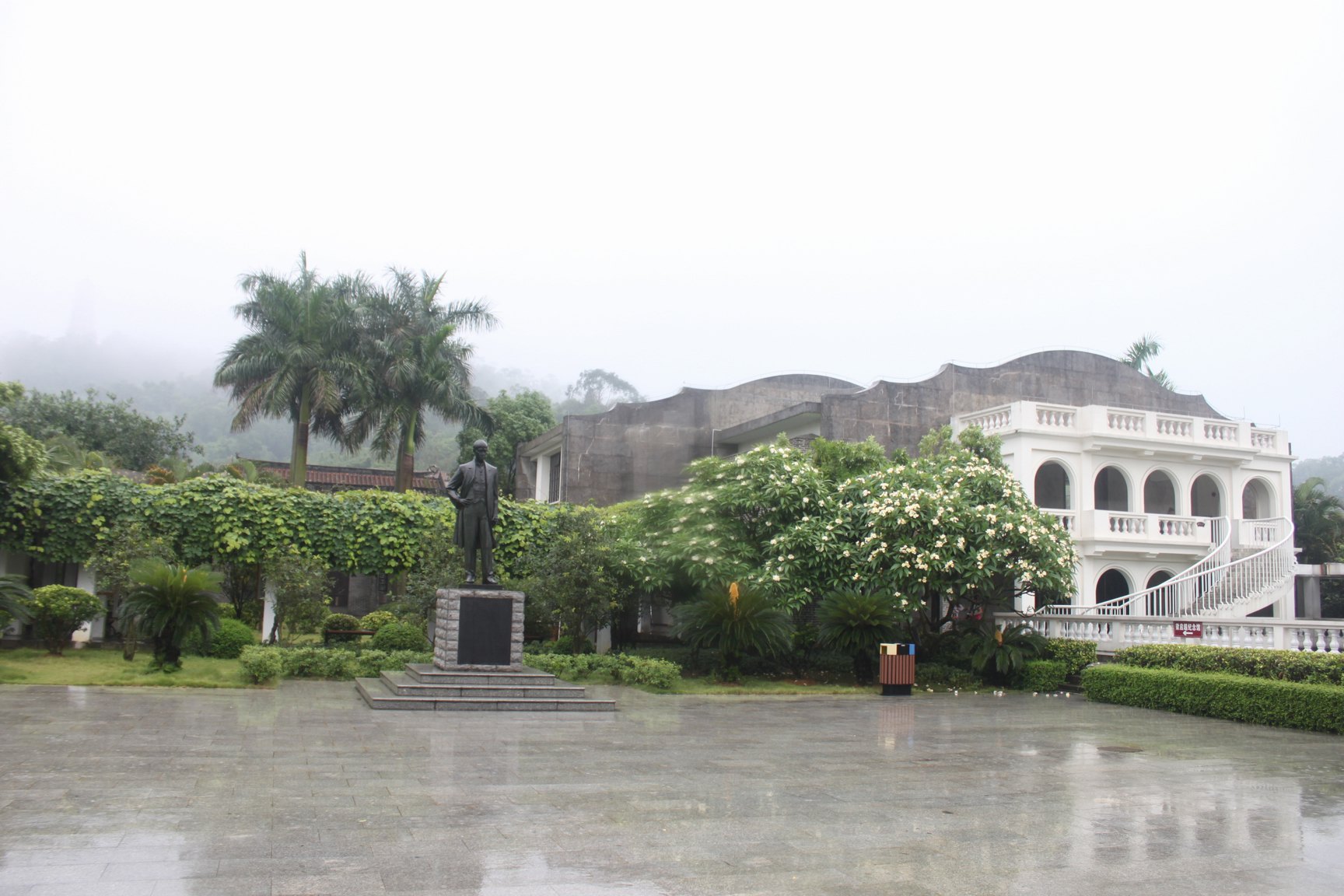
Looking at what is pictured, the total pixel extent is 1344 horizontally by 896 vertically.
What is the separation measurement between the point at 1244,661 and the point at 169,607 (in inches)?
631

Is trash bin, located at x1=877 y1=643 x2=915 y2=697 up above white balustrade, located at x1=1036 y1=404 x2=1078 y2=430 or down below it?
below

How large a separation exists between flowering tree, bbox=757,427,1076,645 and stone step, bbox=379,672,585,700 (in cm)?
562

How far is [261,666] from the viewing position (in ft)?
48.2

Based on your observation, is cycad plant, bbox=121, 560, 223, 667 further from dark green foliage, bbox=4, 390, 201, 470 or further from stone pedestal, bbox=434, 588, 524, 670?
dark green foliage, bbox=4, 390, 201, 470

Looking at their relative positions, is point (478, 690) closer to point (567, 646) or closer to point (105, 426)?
point (567, 646)

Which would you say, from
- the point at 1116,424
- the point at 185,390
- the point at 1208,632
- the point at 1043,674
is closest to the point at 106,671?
the point at 1043,674

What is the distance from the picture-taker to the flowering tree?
59.2ft

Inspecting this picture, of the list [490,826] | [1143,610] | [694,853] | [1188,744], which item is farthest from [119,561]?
[1143,610]

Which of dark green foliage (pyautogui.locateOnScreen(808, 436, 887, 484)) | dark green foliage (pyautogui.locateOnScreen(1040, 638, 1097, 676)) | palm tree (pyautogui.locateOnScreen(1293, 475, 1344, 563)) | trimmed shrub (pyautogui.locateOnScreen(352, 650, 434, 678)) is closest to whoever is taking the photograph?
trimmed shrub (pyautogui.locateOnScreen(352, 650, 434, 678))

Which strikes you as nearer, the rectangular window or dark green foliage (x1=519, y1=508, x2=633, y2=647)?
dark green foliage (x1=519, y1=508, x2=633, y2=647)

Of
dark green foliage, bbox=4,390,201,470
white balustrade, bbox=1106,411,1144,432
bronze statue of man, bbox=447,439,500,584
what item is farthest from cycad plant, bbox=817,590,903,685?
dark green foliage, bbox=4,390,201,470

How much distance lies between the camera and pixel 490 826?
6574 mm

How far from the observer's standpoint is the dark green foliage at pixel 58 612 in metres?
17.1

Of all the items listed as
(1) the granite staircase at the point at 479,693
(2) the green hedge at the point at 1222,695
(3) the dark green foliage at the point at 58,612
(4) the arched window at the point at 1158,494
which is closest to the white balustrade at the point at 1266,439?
(4) the arched window at the point at 1158,494
